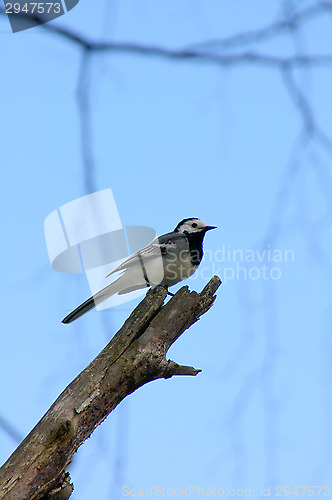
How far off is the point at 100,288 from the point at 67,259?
4.62 feet

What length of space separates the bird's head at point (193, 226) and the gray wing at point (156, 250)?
22 centimetres

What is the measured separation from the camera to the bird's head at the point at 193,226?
671 cm

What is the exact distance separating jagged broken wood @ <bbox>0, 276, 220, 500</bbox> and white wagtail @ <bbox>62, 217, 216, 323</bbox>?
195cm

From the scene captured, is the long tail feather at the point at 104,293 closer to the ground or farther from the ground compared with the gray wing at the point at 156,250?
closer to the ground

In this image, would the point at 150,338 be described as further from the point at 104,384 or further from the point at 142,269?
the point at 142,269

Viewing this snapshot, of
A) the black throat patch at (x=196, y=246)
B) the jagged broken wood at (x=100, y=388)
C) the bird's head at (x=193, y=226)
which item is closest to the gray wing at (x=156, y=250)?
the black throat patch at (x=196, y=246)

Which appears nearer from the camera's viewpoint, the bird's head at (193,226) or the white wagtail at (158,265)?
the white wagtail at (158,265)

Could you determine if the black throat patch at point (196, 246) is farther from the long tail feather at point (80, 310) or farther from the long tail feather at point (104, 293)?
the long tail feather at point (80, 310)

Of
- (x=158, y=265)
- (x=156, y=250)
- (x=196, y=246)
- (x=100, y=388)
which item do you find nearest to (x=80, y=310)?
(x=158, y=265)

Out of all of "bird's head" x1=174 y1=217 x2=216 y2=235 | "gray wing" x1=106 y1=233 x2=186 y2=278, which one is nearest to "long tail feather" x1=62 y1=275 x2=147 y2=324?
A: "gray wing" x1=106 y1=233 x2=186 y2=278

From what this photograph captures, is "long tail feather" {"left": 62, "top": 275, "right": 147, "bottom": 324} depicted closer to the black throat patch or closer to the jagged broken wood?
the black throat patch

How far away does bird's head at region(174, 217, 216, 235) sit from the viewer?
264 inches

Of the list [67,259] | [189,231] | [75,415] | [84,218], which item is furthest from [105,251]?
[189,231]

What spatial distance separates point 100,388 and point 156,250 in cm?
298
